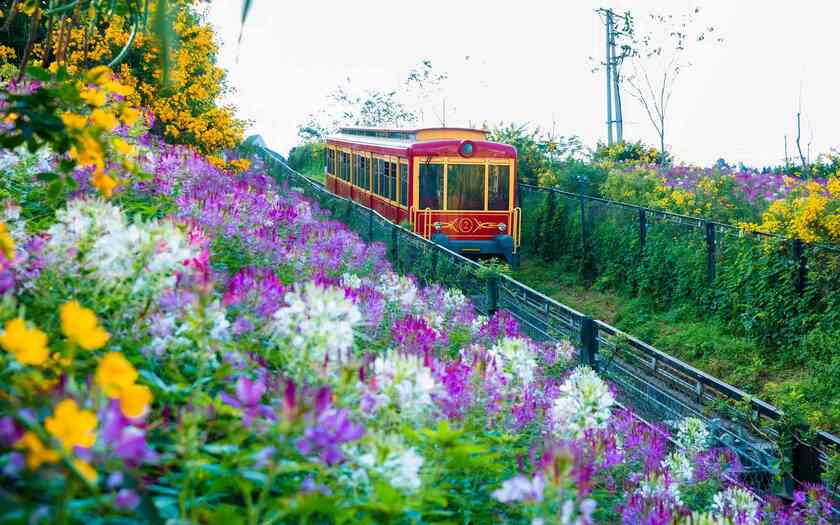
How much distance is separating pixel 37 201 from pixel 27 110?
2706 millimetres

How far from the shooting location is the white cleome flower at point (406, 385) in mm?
2627

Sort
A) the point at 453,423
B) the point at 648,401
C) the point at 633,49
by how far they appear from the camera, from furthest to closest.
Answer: the point at 633,49 → the point at 648,401 → the point at 453,423

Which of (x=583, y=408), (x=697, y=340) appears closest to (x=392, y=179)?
(x=697, y=340)

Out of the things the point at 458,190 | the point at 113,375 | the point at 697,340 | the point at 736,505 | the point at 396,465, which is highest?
the point at 113,375

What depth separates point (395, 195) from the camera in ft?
59.1

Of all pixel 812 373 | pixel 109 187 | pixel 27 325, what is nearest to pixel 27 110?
pixel 109 187

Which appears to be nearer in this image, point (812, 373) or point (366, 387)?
point (366, 387)

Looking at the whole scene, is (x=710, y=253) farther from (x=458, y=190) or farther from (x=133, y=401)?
(x=133, y=401)

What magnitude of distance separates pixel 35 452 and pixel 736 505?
383cm

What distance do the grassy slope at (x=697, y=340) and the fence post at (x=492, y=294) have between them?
2.90 metres

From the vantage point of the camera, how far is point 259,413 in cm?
219

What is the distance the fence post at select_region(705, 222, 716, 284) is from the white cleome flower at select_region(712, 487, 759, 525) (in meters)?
8.91

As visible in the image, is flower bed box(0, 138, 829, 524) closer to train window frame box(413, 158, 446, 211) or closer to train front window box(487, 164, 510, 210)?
train window frame box(413, 158, 446, 211)

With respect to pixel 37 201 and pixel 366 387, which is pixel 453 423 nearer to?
pixel 366 387
